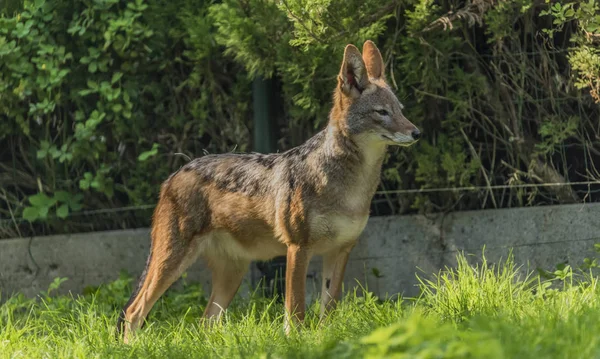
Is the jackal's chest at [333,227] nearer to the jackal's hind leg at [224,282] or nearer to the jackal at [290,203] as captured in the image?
the jackal at [290,203]

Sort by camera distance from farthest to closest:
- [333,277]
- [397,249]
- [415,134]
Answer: [397,249] → [333,277] → [415,134]

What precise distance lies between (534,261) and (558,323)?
269cm

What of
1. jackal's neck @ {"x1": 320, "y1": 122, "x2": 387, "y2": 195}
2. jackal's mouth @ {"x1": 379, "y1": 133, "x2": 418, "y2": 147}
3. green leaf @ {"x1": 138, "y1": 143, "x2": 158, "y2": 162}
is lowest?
green leaf @ {"x1": 138, "y1": 143, "x2": 158, "y2": 162}

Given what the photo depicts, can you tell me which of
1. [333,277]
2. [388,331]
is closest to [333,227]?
A: [333,277]

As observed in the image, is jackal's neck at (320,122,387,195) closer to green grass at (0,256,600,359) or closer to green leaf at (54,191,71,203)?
green grass at (0,256,600,359)

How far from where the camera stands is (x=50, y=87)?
823 cm

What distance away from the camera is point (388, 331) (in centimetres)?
362

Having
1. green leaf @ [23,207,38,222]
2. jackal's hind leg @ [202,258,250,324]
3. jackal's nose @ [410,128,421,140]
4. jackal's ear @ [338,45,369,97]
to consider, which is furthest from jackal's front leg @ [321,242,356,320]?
green leaf @ [23,207,38,222]

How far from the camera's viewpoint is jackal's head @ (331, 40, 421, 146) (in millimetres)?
6156

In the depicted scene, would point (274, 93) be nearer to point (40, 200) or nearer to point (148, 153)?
point (148, 153)

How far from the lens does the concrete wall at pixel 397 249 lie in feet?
24.2

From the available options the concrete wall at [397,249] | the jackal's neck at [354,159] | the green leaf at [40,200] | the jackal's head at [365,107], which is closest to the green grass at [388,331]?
the concrete wall at [397,249]

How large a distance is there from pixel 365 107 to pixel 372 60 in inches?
20.4

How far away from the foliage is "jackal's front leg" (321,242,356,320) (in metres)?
1.42
